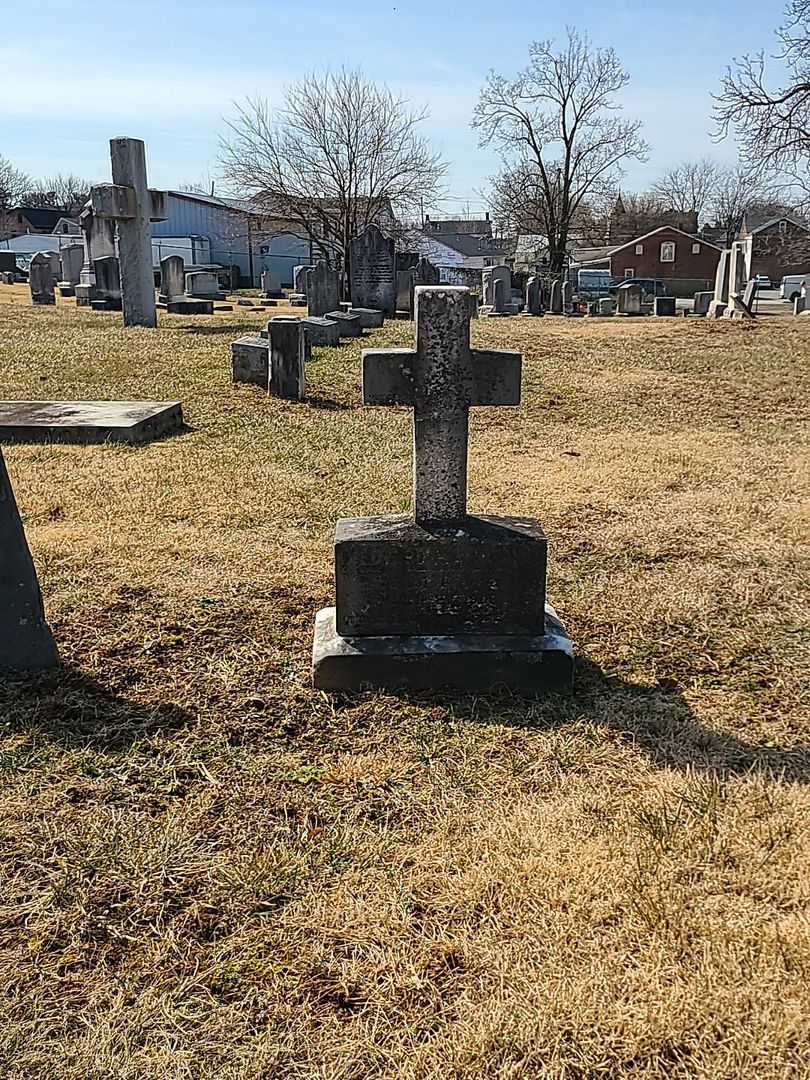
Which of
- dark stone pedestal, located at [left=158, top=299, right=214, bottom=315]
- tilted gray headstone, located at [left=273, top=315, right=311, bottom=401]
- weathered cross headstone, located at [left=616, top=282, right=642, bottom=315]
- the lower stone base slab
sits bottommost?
the lower stone base slab

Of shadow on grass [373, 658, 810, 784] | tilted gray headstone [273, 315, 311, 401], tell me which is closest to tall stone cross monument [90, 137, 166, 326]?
tilted gray headstone [273, 315, 311, 401]

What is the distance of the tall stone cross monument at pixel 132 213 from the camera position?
51.6 ft

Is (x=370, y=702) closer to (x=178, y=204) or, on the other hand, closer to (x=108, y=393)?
(x=108, y=393)

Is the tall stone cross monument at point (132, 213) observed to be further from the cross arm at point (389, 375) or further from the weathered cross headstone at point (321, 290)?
the cross arm at point (389, 375)

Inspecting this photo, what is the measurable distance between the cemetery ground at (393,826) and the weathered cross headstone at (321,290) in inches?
566

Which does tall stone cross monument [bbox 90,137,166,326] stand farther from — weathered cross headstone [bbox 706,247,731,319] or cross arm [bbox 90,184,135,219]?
weathered cross headstone [bbox 706,247,731,319]

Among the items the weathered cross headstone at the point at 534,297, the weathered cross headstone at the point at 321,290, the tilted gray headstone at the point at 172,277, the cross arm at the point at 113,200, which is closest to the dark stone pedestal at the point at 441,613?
the cross arm at the point at 113,200

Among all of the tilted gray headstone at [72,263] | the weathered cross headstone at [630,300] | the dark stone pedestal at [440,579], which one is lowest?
the dark stone pedestal at [440,579]

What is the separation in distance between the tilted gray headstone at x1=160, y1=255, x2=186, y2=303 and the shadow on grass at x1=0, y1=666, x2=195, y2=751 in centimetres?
2362

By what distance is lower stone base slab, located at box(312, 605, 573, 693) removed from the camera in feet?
10.9

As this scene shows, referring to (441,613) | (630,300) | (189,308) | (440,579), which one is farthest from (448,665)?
(630,300)

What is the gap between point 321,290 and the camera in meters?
19.3

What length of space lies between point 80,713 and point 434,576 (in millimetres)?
1419

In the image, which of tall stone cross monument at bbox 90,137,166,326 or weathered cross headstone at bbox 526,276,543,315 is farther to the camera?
weathered cross headstone at bbox 526,276,543,315
